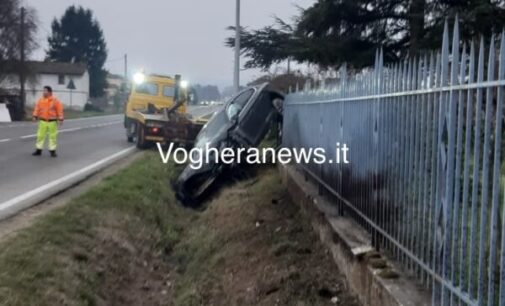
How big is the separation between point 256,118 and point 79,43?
83889 millimetres

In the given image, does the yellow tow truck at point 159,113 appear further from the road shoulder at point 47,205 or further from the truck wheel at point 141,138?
the road shoulder at point 47,205

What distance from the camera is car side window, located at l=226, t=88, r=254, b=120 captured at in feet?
38.1

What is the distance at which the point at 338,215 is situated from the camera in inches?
255

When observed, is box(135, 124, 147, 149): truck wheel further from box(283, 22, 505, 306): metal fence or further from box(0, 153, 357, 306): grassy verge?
box(283, 22, 505, 306): metal fence

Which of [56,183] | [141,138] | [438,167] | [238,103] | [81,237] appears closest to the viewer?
[438,167]

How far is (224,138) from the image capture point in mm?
11141

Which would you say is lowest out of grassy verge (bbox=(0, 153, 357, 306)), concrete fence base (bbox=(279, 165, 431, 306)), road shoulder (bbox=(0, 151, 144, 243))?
grassy verge (bbox=(0, 153, 357, 306))

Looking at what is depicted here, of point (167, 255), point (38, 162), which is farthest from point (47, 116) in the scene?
point (167, 255)

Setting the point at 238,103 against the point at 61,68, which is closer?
the point at 238,103

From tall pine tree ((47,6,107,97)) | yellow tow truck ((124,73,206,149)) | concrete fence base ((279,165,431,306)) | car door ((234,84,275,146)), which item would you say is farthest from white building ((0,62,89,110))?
concrete fence base ((279,165,431,306))

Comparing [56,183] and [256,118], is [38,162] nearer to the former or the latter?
[56,183]

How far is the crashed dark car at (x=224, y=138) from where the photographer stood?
11031 millimetres

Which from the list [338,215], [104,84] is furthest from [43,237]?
[104,84]

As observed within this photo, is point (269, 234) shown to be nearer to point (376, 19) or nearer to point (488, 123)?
point (488, 123)
